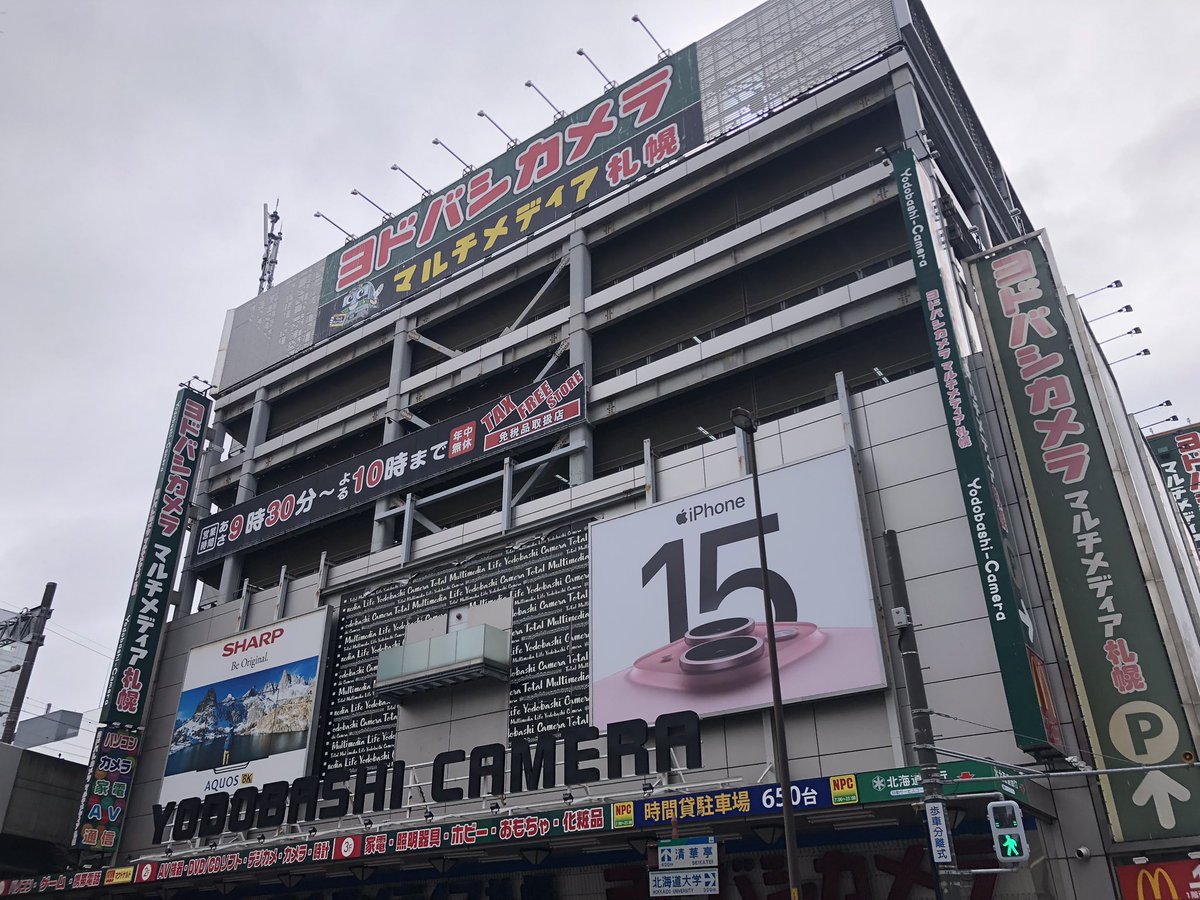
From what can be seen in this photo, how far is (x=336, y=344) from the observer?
153ft

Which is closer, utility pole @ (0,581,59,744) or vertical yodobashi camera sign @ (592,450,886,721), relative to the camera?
vertical yodobashi camera sign @ (592,450,886,721)

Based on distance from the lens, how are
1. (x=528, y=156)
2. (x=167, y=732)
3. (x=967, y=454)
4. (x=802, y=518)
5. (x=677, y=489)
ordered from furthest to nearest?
(x=528, y=156), (x=167, y=732), (x=677, y=489), (x=802, y=518), (x=967, y=454)

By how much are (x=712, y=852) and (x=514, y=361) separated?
24338 millimetres

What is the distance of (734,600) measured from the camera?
2653 centimetres

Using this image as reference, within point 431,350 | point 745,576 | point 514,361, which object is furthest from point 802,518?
point 431,350

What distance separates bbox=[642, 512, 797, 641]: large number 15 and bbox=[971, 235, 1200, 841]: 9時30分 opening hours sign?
6.72 m

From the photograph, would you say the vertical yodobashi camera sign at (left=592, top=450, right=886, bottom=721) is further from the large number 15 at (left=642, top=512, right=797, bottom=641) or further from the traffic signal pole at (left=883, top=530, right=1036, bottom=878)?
the traffic signal pole at (left=883, top=530, right=1036, bottom=878)

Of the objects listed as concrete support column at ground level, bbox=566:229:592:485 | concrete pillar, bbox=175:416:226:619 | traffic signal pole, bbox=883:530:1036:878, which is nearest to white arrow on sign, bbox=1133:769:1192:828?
traffic signal pole, bbox=883:530:1036:878

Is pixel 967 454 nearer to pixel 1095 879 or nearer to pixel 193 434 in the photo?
pixel 1095 879

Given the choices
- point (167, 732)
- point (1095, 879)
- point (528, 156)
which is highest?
point (528, 156)

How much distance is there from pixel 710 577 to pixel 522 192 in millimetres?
23216

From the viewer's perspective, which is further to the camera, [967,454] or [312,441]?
[312,441]

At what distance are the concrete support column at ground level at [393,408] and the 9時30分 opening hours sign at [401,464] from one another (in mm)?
1155

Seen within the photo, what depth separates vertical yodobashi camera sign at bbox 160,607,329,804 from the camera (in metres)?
34.1
